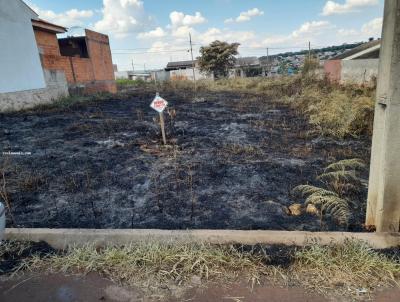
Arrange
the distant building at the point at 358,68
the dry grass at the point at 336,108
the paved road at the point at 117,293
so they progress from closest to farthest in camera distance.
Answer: the paved road at the point at 117,293
the dry grass at the point at 336,108
the distant building at the point at 358,68

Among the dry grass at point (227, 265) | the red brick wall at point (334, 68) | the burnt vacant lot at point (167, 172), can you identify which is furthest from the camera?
the red brick wall at point (334, 68)

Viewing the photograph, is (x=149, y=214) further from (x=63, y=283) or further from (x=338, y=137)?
(x=338, y=137)

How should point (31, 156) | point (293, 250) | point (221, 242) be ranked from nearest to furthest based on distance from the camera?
1. point (293, 250)
2. point (221, 242)
3. point (31, 156)

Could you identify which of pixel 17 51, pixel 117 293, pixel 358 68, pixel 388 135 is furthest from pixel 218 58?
pixel 117 293

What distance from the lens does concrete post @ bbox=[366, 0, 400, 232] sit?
2.12m

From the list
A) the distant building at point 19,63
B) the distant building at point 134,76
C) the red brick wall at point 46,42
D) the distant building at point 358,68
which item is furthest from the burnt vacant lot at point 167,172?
the distant building at point 134,76

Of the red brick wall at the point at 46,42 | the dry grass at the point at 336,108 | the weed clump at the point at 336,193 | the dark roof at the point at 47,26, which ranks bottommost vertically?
the weed clump at the point at 336,193

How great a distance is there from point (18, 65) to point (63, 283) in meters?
11.7

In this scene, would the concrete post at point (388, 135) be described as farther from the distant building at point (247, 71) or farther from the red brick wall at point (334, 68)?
the distant building at point (247, 71)

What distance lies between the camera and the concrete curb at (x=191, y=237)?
243cm

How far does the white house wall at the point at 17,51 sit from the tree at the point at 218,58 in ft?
67.5

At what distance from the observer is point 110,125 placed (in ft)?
27.6

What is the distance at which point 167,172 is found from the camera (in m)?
4.60

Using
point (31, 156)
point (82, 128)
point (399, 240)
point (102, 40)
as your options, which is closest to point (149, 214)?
point (399, 240)
